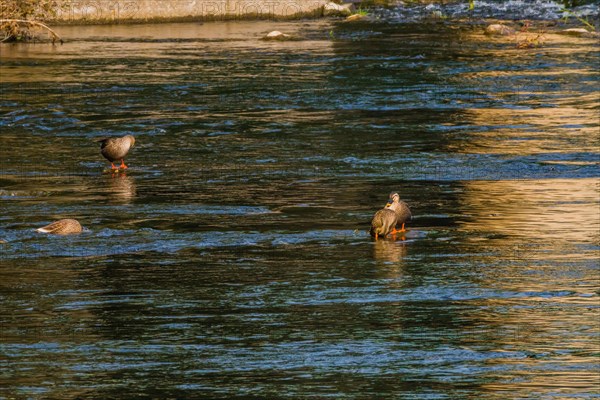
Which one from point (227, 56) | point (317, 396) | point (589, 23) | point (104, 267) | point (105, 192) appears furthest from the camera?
point (589, 23)

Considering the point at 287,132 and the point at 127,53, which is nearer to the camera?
the point at 287,132

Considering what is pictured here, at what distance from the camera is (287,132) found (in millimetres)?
19109

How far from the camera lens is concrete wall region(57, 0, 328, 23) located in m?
36.2

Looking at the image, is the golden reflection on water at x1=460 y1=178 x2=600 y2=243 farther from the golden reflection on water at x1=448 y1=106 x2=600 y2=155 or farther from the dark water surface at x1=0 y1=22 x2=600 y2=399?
the golden reflection on water at x1=448 y1=106 x2=600 y2=155

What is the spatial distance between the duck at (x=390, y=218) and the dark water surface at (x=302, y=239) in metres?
0.15

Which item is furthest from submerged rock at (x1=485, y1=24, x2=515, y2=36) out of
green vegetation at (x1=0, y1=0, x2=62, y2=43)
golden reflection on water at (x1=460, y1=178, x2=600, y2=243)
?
golden reflection on water at (x1=460, y1=178, x2=600, y2=243)

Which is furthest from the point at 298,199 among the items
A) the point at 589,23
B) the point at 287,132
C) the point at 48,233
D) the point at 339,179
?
the point at 589,23

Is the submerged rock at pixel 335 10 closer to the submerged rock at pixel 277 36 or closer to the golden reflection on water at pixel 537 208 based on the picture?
the submerged rock at pixel 277 36

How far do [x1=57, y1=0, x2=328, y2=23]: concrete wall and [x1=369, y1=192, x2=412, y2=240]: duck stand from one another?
24.8 m

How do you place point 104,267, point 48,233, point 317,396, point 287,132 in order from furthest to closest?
point 287,132 → point 48,233 → point 104,267 → point 317,396

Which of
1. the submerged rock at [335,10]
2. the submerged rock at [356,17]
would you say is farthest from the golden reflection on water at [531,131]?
the submerged rock at [335,10]

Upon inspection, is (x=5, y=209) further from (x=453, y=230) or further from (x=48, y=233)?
(x=453, y=230)

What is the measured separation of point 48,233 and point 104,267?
1.30m

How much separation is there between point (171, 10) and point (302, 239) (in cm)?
2506
